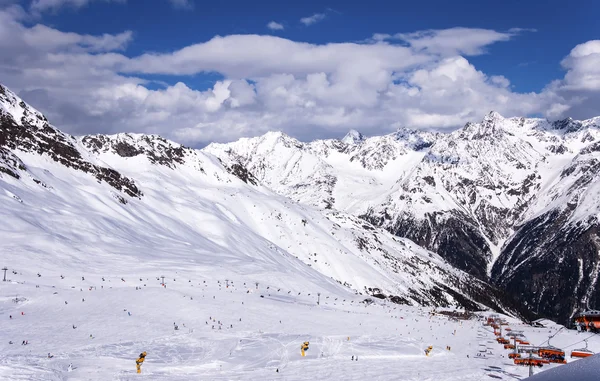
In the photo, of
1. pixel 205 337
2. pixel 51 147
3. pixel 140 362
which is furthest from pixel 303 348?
pixel 51 147

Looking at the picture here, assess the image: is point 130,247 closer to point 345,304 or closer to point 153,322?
point 345,304

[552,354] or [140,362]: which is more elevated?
[552,354]

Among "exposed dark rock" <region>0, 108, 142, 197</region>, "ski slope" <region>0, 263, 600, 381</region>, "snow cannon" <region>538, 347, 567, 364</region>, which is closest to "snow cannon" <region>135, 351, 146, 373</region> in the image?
"ski slope" <region>0, 263, 600, 381</region>

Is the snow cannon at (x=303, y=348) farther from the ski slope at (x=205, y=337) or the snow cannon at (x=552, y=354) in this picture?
the snow cannon at (x=552, y=354)

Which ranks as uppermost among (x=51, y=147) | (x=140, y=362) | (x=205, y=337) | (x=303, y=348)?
(x=51, y=147)

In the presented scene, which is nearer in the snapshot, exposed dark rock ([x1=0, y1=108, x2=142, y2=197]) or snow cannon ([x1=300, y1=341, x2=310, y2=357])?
snow cannon ([x1=300, y1=341, x2=310, y2=357])

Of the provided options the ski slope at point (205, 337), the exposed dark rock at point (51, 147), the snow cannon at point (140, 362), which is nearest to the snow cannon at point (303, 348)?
the ski slope at point (205, 337)

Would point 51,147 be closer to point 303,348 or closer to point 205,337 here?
point 205,337

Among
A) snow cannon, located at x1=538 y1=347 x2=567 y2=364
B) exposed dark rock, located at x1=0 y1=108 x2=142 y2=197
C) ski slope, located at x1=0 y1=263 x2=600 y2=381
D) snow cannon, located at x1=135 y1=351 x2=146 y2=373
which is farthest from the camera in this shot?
exposed dark rock, located at x1=0 y1=108 x2=142 y2=197

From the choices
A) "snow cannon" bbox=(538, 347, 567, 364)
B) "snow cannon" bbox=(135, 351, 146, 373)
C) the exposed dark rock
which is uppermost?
the exposed dark rock

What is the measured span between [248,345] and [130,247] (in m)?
70.0

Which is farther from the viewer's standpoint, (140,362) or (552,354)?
(552,354)

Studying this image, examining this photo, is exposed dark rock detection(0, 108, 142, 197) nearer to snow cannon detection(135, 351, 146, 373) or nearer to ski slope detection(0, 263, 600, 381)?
ski slope detection(0, 263, 600, 381)

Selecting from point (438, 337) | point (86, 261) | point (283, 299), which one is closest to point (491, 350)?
point (438, 337)
